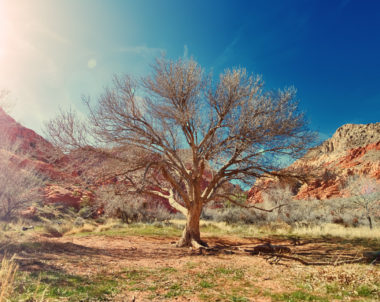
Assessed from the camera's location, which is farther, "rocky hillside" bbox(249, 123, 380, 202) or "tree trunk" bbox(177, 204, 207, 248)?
"rocky hillside" bbox(249, 123, 380, 202)

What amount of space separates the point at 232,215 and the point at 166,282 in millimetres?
20046

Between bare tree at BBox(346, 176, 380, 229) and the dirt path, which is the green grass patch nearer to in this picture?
the dirt path

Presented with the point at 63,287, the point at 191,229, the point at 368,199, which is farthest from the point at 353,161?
the point at 63,287

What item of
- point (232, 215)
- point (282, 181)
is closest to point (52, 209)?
point (232, 215)

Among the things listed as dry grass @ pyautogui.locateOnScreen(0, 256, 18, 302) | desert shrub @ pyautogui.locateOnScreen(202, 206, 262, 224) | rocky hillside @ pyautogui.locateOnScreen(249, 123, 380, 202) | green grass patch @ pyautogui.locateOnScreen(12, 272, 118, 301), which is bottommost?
green grass patch @ pyautogui.locateOnScreen(12, 272, 118, 301)

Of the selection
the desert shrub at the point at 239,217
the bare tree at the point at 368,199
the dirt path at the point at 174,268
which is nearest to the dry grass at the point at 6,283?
the dirt path at the point at 174,268

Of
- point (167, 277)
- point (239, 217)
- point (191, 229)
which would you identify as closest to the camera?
point (167, 277)

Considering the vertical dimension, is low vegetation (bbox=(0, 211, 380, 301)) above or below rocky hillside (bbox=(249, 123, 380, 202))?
below

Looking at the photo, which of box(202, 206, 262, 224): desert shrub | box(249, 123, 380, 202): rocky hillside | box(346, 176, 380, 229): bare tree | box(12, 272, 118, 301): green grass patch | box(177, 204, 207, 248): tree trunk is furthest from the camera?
box(249, 123, 380, 202): rocky hillside

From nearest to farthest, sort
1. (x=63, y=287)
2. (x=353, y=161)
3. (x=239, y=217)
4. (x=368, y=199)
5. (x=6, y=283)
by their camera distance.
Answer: (x=6, y=283)
(x=63, y=287)
(x=368, y=199)
(x=239, y=217)
(x=353, y=161)

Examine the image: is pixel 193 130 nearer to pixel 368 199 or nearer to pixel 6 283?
pixel 6 283

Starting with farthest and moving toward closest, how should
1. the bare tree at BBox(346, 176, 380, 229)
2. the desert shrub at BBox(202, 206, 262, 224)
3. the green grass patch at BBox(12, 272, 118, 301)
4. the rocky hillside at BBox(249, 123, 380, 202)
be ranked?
the rocky hillside at BBox(249, 123, 380, 202), the desert shrub at BBox(202, 206, 262, 224), the bare tree at BBox(346, 176, 380, 229), the green grass patch at BBox(12, 272, 118, 301)

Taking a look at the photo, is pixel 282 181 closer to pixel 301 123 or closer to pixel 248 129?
pixel 301 123

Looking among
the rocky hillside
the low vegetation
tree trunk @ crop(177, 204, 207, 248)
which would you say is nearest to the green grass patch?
the low vegetation
